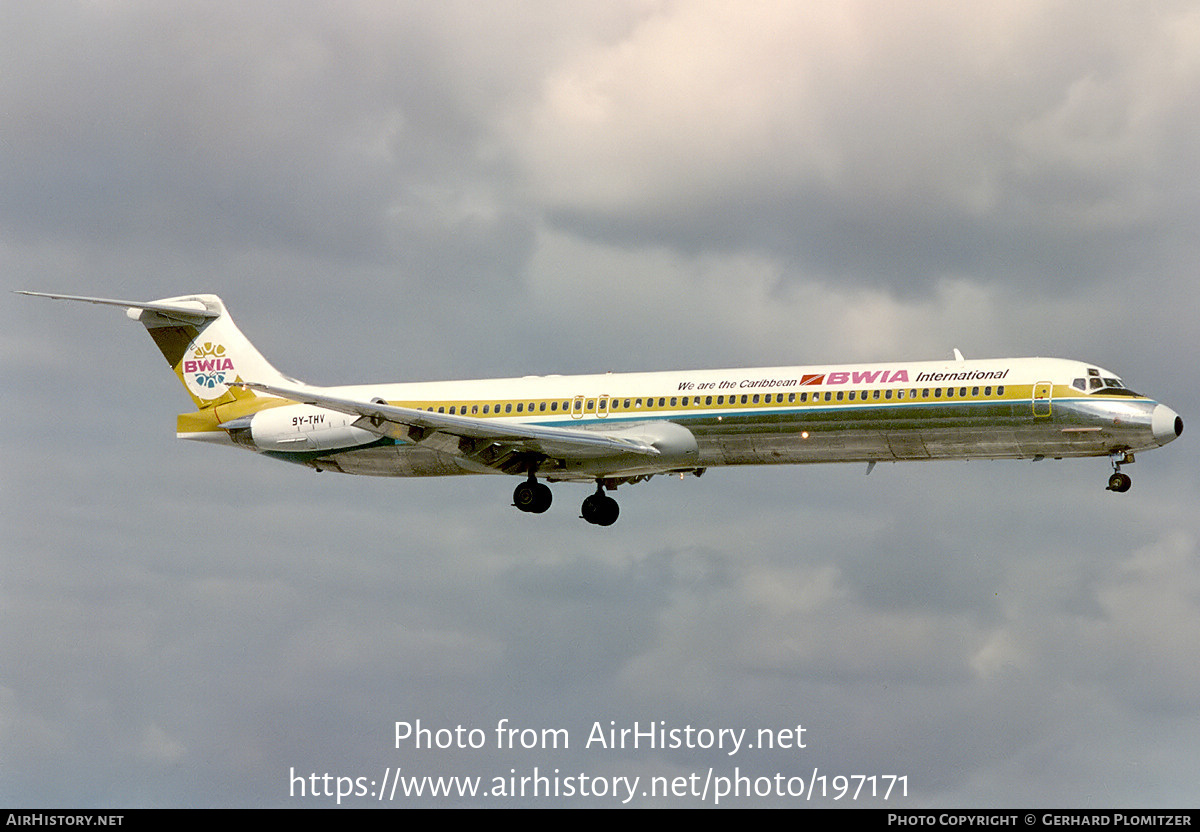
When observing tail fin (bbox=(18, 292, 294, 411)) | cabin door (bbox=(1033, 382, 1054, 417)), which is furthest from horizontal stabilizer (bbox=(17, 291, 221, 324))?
cabin door (bbox=(1033, 382, 1054, 417))

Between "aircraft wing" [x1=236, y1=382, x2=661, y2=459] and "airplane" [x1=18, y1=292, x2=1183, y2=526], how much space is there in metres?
0.06

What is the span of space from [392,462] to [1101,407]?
21305 millimetres

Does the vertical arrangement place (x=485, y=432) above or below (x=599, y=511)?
below

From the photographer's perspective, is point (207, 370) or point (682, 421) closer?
point (682, 421)

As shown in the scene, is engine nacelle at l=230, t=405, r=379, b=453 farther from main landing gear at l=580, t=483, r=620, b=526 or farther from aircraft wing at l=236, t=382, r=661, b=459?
main landing gear at l=580, t=483, r=620, b=526

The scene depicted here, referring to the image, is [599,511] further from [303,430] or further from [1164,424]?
[1164,424]

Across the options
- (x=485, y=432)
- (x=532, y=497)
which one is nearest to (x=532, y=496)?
(x=532, y=497)

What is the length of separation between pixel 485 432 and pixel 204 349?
1335 cm

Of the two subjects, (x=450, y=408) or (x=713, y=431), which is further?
(x=450, y=408)

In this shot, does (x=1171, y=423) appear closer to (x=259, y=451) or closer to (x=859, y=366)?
(x=859, y=366)

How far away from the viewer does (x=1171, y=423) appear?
152 ft

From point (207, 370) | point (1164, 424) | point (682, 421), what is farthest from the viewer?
point (207, 370)

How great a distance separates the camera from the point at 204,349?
191 feet

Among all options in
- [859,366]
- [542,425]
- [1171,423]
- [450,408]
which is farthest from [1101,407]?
[450,408]
